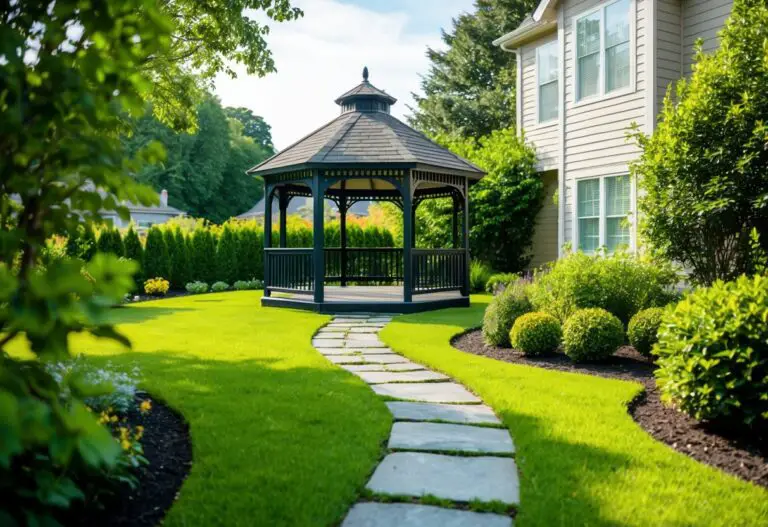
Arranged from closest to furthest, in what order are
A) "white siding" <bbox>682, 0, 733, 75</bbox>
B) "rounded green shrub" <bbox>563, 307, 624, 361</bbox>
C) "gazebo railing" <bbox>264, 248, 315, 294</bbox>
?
"rounded green shrub" <bbox>563, 307, 624, 361</bbox>
"white siding" <bbox>682, 0, 733, 75</bbox>
"gazebo railing" <bbox>264, 248, 315, 294</bbox>

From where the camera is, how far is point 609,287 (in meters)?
8.08

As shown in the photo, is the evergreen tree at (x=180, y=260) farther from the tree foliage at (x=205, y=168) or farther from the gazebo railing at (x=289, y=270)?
the tree foliage at (x=205, y=168)

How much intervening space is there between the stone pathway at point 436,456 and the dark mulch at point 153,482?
0.95 m

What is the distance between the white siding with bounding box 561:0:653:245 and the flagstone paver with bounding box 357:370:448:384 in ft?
22.7

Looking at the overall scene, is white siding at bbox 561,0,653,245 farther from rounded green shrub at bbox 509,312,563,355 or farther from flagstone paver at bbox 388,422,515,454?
flagstone paver at bbox 388,422,515,454

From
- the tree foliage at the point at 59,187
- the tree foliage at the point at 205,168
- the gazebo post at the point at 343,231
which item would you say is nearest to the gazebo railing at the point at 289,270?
the gazebo post at the point at 343,231

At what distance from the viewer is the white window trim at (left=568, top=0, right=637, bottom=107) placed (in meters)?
11.4

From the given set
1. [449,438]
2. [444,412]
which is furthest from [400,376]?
[449,438]

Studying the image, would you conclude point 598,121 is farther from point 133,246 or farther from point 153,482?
point 133,246

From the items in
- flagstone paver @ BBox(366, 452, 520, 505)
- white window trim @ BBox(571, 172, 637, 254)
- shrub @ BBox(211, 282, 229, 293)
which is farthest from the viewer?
shrub @ BBox(211, 282, 229, 293)

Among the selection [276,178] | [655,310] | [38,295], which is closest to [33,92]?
[38,295]

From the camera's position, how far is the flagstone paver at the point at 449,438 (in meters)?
3.92

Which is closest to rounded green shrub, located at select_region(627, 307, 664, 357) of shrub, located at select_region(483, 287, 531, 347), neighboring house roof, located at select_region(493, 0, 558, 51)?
shrub, located at select_region(483, 287, 531, 347)

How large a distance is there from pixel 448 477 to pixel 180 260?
1548 centimetres
